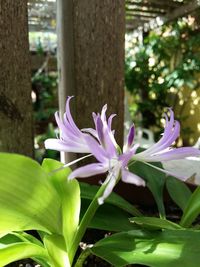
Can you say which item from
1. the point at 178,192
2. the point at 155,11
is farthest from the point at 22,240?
the point at 155,11

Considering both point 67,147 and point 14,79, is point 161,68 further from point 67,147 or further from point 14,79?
point 67,147

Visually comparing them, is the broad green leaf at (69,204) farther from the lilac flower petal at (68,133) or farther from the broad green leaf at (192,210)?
the broad green leaf at (192,210)

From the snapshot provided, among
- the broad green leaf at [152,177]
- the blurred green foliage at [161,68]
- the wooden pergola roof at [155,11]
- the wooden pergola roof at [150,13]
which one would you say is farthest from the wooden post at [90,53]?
the blurred green foliage at [161,68]

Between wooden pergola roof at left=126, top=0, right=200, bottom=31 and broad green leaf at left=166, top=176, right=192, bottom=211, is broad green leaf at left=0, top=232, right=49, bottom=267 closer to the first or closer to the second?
broad green leaf at left=166, top=176, right=192, bottom=211

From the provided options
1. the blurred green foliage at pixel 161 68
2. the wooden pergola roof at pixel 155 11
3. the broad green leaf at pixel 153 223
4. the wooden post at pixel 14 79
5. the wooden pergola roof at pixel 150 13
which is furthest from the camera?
the blurred green foliage at pixel 161 68

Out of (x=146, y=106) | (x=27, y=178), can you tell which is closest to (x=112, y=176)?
(x=27, y=178)
